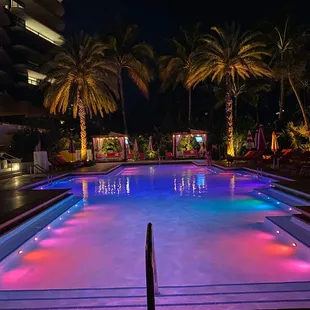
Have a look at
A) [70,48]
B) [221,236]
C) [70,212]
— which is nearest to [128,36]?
[70,48]

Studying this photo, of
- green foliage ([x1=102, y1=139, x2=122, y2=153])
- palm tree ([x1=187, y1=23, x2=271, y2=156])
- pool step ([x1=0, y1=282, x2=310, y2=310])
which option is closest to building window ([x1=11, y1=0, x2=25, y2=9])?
green foliage ([x1=102, y1=139, x2=122, y2=153])

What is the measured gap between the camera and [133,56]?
37.3 meters

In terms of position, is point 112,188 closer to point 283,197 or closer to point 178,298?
point 283,197

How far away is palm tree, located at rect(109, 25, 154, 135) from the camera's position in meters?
36.8

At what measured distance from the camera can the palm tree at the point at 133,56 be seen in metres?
36.8

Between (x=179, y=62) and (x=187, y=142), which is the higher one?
(x=179, y=62)

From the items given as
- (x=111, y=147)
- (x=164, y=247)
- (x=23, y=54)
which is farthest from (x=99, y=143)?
(x=164, y=247)

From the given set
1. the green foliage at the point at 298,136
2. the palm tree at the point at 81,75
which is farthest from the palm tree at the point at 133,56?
the green foliage at the point at 298,136

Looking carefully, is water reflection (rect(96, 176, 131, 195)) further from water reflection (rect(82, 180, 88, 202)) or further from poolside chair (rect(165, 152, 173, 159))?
poolside chair (rect(165, 152, 173, 159))

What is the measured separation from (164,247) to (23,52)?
148ft

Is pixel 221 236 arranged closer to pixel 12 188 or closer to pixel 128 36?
pixel 12 188

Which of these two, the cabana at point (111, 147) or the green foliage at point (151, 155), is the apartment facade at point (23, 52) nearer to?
the cabana at point (111, 147)

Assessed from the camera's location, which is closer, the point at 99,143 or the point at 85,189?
the point at 85,189

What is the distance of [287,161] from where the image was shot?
→ 19562mm
